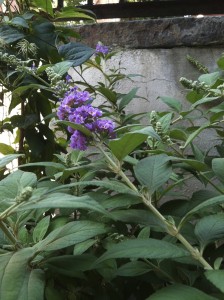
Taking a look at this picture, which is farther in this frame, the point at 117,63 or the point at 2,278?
the point at 117,63

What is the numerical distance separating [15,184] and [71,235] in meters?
0.16

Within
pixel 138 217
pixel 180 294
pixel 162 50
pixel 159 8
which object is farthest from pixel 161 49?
pixel 180 294

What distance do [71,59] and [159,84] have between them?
0.43m

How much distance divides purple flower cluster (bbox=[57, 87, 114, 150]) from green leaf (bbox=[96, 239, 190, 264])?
213mm

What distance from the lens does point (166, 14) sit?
1.86 meters

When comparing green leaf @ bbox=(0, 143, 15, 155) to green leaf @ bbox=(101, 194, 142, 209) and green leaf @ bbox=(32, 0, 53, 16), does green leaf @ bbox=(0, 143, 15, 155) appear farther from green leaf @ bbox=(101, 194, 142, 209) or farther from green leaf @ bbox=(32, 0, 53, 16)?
green leaf @ bbox=(101, 194, 142, 209)

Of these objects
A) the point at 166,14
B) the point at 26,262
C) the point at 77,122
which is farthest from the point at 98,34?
the point at 26,262

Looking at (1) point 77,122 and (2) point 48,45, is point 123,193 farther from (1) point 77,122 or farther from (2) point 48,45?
(2) point 48,45

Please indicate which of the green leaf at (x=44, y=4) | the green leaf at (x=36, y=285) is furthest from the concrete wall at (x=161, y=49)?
the green leaf at (x=36, y=285)

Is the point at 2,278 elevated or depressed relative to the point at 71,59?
depressed

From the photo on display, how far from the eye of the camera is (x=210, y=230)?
0.65 m

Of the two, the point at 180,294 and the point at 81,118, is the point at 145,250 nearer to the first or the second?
the point at 180,294

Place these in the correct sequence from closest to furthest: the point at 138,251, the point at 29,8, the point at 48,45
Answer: the point at 138,251, the point at 48,45, the point at 29,8

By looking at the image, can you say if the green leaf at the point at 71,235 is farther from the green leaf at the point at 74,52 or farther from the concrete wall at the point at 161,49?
the concrete wall at the point at 161,49
